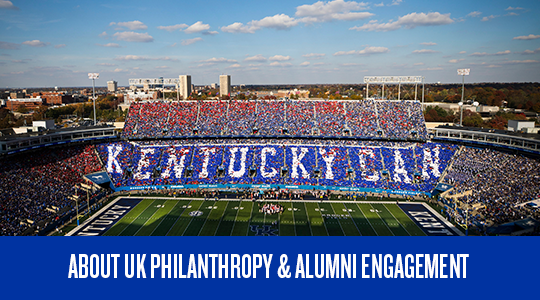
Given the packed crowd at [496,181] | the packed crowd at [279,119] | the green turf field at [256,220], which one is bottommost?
the green turf field at [256,220]

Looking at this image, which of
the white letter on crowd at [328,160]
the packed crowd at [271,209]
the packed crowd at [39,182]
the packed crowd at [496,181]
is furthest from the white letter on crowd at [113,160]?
the packed crowd at [496,181]

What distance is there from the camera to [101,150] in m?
38.1

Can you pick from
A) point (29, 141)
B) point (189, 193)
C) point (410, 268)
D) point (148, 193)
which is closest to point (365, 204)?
point (189, 193)

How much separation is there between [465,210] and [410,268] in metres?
25.2

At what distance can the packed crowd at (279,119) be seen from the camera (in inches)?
1629

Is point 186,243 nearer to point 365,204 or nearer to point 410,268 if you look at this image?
point 410,268

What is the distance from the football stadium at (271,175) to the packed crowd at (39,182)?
0.13 meters

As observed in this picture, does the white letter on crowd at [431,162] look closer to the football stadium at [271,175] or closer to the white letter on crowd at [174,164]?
the football stadium at [271,175]

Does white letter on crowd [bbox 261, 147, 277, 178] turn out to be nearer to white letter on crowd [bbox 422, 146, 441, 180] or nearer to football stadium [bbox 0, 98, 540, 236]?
football stadium [bbox 0, 98, 540, 236]

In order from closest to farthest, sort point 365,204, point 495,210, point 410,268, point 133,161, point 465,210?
1. point 410,268
2. point 495,210
3. point 465,210
4. point 365,204
5. point 133,161

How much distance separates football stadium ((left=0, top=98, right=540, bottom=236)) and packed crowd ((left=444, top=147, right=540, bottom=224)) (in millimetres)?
130

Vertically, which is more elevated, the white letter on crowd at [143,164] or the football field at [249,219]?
the white letter on crowd at [143,164]

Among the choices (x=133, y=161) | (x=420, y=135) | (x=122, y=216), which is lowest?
(x=122, y=216)

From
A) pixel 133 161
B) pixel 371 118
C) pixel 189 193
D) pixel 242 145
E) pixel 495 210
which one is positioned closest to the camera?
pixel 495 210
